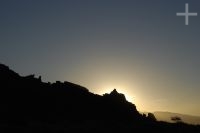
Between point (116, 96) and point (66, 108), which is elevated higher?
point (116, 96)

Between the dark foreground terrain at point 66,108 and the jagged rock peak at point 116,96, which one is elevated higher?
the jagged rock peak at point 116,96

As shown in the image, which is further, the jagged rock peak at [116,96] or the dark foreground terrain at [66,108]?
the jagged rock peak at [116,96]

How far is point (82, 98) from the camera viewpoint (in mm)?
91500

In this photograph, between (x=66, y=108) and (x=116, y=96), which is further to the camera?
(x=116, y=96)

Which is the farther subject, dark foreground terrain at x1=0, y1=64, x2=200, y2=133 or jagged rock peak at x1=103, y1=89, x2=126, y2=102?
jagged rock peak at x1=103, y1=89, x2=126, y2=102

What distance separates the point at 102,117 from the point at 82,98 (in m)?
8.10

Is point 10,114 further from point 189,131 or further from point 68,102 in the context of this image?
point 189,131

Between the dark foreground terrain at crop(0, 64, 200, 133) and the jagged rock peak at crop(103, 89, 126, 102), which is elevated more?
the jagged rock peak at crop(103, 89, 126, 102)

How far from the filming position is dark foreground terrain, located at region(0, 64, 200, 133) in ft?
239

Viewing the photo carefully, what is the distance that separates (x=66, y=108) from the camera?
8556 cm

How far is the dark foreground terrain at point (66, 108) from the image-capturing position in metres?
72.9

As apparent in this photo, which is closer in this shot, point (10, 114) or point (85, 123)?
point (10, 114)

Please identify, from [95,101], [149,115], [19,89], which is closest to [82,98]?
[95,101]

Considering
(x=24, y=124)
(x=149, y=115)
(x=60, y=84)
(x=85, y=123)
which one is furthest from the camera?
(x=149, y=115)
